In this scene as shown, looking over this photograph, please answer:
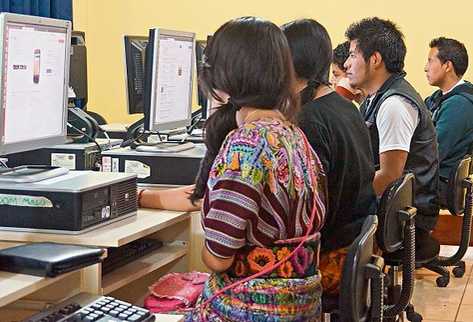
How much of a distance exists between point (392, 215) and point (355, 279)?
576 mm

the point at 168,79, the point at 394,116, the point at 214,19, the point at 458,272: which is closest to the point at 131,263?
the point at 168,79

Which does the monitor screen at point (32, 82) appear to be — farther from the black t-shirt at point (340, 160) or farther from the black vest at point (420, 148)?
the black vest at point (420, 148)

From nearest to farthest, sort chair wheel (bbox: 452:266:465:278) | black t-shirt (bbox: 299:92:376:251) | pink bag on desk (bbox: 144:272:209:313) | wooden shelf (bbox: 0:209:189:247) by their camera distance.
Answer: wooden shelf (bbox: 0:209:189:247) → pink bag on desk (bbox: 144:272:209:313) → black t-shirt (bbox: 299:92:376:251) → chair wheel (bbox: 452:266:465:278)

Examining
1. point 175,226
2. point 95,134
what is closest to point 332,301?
point 175,226

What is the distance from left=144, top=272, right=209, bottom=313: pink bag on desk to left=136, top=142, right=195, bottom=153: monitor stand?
1.63 feet

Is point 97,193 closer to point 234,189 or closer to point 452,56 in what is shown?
point 234,189

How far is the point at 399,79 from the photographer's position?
10.3 feet

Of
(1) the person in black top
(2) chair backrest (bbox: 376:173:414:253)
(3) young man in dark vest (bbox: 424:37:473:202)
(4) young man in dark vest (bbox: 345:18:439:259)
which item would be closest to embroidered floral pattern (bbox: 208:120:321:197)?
(1) the person in black top

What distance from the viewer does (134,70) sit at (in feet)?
10.1

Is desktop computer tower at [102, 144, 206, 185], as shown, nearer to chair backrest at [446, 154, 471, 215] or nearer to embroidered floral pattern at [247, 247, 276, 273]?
embroidered floral pattern at [247, 247, 276, 273]

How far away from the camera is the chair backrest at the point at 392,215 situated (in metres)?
2.37

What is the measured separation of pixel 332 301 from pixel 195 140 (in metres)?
1.02

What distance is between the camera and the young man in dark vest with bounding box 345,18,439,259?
2.98 m

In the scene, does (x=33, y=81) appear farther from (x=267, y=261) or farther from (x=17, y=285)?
(x=267, y=261)
